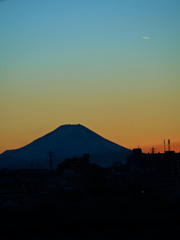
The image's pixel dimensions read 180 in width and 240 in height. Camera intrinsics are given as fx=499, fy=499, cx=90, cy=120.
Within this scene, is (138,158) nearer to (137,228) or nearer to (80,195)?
(80,195)

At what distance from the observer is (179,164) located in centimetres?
14375

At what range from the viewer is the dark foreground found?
19.0 metres

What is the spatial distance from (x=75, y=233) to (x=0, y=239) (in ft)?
9.91

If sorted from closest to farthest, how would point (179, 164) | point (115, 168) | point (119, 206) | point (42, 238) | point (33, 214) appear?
point (42, 238), point (33, 214), point (119, 206), point (179, 164), point (115, 168)

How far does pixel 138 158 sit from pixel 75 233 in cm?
14761

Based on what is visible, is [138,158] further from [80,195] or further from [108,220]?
[108,220]

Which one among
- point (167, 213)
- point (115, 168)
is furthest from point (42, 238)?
point (115, 168)

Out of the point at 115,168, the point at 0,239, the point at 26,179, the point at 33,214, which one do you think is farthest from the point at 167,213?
the point at 115,168

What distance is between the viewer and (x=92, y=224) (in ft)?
68.4

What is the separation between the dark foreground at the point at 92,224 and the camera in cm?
1900

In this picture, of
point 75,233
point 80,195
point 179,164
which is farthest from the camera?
point 179,164

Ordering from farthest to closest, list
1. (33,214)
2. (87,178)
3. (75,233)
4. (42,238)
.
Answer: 1. (87,178)
2. (33,214)
3. (75,233)
4. (42,238)

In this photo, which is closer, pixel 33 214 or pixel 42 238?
pixel 42 238

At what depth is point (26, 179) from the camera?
3984 inches
